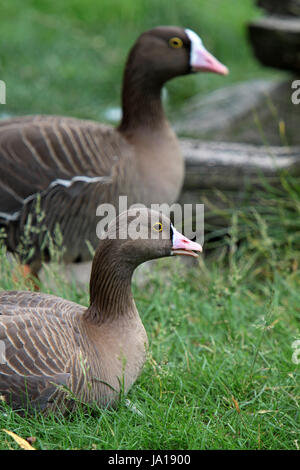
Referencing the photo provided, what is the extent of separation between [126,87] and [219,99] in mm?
2522

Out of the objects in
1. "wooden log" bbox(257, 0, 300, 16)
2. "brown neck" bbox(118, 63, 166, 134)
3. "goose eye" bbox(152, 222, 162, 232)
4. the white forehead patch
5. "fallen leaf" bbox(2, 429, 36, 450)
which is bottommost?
"fallen leaf" bbox(2, 429, 36, 450)

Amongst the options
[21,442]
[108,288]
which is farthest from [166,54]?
[21,442]

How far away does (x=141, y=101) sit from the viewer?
4.41 metres

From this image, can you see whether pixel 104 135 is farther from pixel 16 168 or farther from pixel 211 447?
pixel 211 447

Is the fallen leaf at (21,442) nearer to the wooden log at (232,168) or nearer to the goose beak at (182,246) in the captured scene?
the goose beak at (182,246)

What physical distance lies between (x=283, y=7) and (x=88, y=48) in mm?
2941

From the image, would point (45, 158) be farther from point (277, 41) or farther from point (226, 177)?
point (277, 41)

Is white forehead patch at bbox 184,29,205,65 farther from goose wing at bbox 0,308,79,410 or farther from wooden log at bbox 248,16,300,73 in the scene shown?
goose wing at bbox 0,308,79,410

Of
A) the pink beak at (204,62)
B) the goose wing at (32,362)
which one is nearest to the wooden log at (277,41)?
the pink beak at (204,62)

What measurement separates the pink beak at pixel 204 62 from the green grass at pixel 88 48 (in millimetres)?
2657

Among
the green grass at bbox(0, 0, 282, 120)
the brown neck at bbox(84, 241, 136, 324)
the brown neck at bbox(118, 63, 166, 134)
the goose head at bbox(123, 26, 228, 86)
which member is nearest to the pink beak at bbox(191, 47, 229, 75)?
the goose head at bbox(123, 26, 228, 86)

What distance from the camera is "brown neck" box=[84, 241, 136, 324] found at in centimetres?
283

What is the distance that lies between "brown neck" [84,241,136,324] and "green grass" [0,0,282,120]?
13.9ft

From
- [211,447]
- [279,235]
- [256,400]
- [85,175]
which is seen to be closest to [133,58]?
[85,175]
